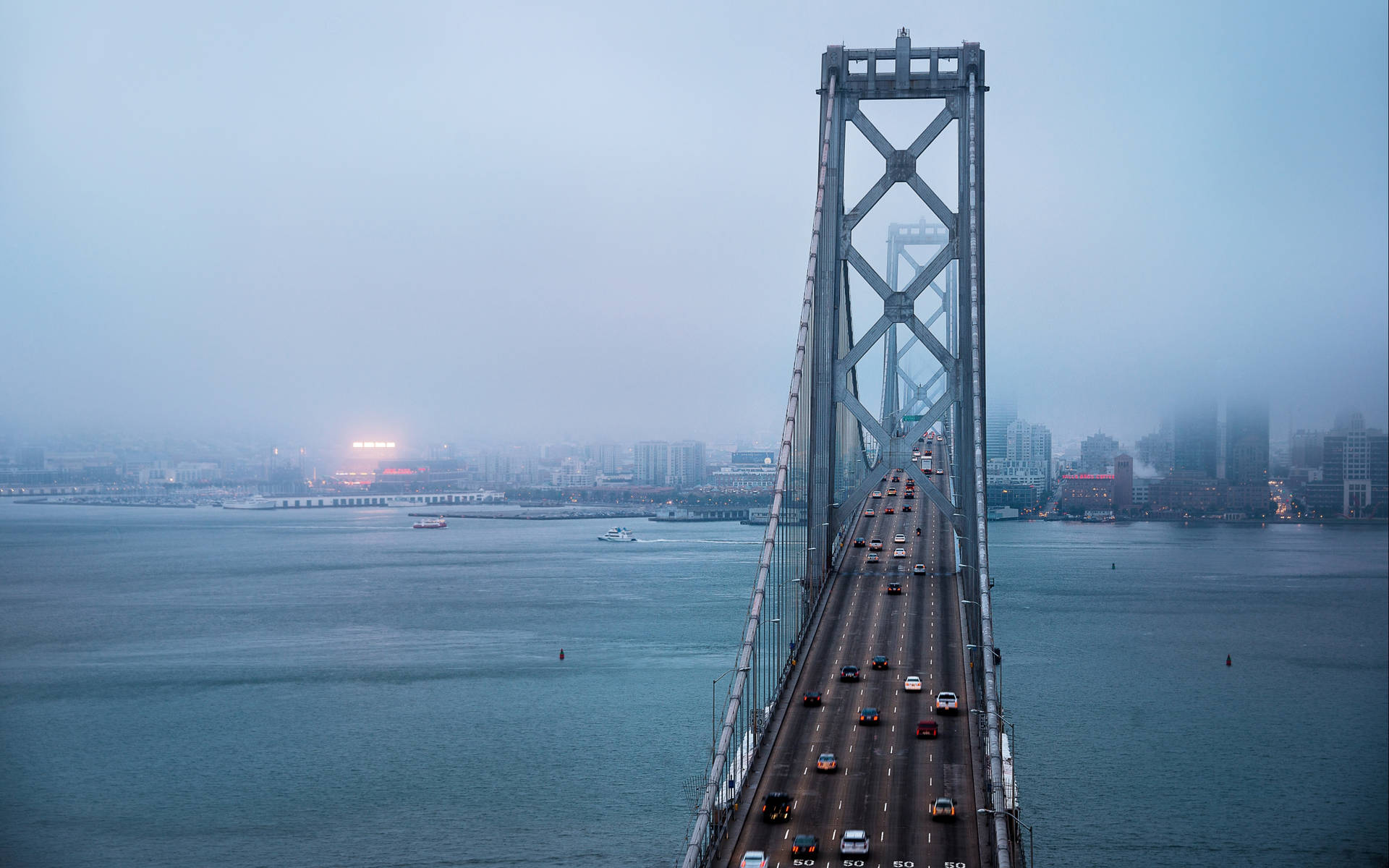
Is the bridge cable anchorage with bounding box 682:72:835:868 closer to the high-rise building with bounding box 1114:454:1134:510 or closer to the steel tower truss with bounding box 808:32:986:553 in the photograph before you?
the steel tower truss with bounding box 808:32:986:553

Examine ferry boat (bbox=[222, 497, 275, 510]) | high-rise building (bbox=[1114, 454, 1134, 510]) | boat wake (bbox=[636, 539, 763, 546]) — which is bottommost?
boat wake (bbox=[636, 539, 763, 546])

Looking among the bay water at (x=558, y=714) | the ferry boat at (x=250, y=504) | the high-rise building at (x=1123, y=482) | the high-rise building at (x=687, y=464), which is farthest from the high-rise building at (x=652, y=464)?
the bay water at (x=558, y=714)

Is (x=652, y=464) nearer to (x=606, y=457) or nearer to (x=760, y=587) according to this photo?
(x=606, y=457)

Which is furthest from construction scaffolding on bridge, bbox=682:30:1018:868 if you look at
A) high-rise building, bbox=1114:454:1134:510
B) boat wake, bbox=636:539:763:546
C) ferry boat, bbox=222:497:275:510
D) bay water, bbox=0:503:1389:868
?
ferry boat, bbox=222:497:275:510

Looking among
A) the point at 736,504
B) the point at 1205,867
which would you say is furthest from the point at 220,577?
the point at 736,504

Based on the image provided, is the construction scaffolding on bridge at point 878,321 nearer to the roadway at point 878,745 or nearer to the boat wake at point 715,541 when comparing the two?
the roadway at point 878,745

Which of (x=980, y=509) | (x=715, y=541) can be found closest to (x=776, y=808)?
(x=980, y=509)
